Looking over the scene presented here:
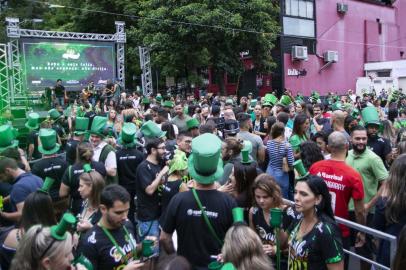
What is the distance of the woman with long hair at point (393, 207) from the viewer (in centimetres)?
347

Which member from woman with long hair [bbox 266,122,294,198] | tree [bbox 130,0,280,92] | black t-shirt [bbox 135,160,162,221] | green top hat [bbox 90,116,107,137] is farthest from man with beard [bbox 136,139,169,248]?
tree [bbox 130,0,280,92]

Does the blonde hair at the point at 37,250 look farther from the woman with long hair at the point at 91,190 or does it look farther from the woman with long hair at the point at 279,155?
the woman with long hair at the point at 279,155

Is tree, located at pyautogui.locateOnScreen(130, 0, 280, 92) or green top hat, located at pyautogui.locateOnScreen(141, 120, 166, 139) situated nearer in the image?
green top hat, located at pyautogui.locateOnScreen(141, 120, 166, 139)

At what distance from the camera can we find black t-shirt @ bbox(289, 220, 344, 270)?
3.14 metres

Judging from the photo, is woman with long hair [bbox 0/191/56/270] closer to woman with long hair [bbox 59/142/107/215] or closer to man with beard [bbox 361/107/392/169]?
woman with long hair [bbox 59/142/107/215]

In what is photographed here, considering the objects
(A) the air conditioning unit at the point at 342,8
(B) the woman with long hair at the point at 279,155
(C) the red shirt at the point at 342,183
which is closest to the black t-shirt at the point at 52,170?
(B) the woman with long hair at the point at 279,155

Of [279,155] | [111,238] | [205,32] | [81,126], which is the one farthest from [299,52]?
[111,238]

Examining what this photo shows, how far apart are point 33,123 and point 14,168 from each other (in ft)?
15.7

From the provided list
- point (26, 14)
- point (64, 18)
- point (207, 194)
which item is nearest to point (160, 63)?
point (64, 18)

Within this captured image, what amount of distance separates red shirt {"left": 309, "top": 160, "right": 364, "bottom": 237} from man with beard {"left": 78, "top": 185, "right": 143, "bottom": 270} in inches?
86.5

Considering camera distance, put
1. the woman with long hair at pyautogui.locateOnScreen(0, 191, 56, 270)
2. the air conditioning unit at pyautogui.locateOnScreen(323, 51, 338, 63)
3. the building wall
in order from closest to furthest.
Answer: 1. the woman with long hair at pyautogui.locateOnScreen(0, 191, 56, 270)
2. the building wall
3. the air conditioning unit at pyautogui.locateOnScreen(323, 51, 338, 63)

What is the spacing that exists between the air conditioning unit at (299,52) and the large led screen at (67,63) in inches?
457

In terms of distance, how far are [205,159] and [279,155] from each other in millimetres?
3282

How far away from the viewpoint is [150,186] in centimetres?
519
